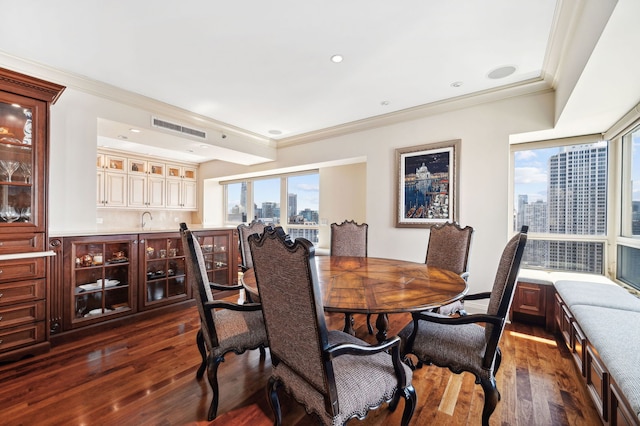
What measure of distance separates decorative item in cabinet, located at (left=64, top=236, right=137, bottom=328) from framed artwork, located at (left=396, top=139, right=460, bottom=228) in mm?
3329

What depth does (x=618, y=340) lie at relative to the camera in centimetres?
155

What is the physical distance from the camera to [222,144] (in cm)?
430

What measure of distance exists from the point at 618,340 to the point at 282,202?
17.0 feet

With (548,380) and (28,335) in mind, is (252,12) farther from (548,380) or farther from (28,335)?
(548,380)

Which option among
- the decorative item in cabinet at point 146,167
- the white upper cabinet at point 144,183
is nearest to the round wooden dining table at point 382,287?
the white upper cabinet at point 144,183

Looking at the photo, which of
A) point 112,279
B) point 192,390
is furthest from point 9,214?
point 192,390

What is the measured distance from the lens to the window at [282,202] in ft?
18.4

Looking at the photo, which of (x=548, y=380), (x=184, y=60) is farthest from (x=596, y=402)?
(x=184, y=60)

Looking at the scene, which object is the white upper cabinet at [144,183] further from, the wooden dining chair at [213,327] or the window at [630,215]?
the window at [630,215]

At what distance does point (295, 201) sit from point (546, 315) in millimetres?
4314

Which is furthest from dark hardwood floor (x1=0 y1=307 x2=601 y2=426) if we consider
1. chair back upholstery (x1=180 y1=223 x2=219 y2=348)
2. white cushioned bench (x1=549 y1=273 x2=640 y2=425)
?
chair back upholstery (x1=180 y1=223 x2=219 y2=348)

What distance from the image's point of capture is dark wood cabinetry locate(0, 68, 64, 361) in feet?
7.36

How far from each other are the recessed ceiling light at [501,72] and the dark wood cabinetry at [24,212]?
3.95m

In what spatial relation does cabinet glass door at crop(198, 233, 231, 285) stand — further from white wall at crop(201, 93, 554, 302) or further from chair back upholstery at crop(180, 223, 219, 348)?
chair back upholstery at crop(180, 223, 219, 348)
